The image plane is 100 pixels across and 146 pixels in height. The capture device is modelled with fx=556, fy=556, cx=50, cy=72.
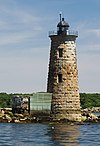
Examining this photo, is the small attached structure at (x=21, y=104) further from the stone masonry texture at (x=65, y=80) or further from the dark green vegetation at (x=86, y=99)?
the dark green vegetation at (x=86, y=99)

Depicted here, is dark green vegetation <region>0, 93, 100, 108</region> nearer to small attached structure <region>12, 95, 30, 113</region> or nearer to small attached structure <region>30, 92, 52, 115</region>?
small attached structure <region>12, 95, 30, 113</region>

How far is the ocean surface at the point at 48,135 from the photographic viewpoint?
4216 cm

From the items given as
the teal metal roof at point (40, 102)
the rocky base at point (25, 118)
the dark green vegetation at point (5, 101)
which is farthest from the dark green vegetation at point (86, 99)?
the teal metal roof at point (40, 102)

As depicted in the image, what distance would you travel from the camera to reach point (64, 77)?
62.4 meters

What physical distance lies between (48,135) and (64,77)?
15401 millimetres

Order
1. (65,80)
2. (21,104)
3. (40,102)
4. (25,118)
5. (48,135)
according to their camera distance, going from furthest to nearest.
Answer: (21,104), (40,102), (25,118), (65,80), (48,135)

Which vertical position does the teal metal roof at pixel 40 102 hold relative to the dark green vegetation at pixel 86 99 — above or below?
below

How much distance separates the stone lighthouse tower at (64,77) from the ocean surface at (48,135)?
321 cm

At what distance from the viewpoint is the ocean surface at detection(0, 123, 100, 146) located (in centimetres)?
4216

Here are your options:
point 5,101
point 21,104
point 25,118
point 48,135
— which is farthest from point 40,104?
point 5,101

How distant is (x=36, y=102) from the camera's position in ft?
212

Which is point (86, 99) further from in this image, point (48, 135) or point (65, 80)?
point (48, 135)

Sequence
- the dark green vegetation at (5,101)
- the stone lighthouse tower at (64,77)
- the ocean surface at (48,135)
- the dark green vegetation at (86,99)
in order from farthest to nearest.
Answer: the dark green vegetation at (86,99), the dark green vegetation at (5,101), the stone lighthouse tower at (64,77), the ocean surface at (48,135)

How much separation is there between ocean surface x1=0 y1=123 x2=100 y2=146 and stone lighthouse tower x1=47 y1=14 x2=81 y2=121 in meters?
3.21
